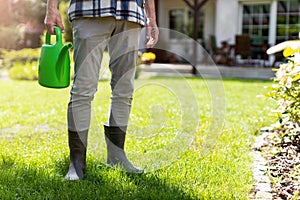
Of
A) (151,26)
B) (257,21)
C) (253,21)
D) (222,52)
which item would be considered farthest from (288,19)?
(151,26)

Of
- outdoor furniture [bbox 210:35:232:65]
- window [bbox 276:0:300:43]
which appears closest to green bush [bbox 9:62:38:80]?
outdoor furniture [bbox 210:35:232:65]

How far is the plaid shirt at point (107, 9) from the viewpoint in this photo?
6.34 feet

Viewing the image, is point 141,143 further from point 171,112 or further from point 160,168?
point 171,112

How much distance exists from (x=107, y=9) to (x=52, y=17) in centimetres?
26

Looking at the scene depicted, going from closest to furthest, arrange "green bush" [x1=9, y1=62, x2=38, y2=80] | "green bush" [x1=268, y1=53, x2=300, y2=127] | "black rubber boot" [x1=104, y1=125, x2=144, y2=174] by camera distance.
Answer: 1. "black rubber boot" [x1=104, y1=125, x2=144, y2=174]
2. "green bush" [x1=268, y1=53, x2=300, y2=127]
3. "green bush" [x1=9, y1=62, x2=38, y2=80]

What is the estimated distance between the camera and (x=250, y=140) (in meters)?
3.07

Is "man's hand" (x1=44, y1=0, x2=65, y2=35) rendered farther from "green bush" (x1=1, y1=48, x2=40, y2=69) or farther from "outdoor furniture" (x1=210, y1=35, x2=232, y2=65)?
"outdoor furniture" (x1=210, y1=35, x2=232, y2=65)

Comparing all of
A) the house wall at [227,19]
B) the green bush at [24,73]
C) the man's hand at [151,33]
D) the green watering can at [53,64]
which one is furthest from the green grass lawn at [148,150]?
the house wall at [227,19]

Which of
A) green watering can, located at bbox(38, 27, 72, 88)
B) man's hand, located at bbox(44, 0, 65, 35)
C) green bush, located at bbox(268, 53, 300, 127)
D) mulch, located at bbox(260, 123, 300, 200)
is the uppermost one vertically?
man's hand, located at bbox(44, 0, 65, 35)

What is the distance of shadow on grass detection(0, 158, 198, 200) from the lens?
181cm

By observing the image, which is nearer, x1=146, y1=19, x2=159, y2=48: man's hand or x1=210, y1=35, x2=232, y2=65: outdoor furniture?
x1=146, y1=19, x2=159, y2=48: man's hand

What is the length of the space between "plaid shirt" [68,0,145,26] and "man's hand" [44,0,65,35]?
7 cm

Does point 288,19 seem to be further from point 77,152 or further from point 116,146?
point 77,152

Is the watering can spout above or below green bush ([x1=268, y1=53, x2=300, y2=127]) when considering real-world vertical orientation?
above
